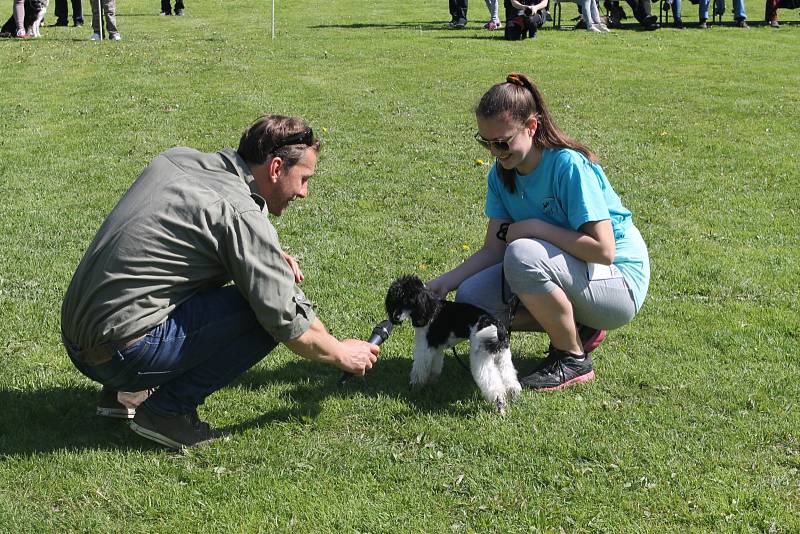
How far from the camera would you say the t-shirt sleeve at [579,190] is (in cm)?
412

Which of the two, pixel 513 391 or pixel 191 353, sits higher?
pixel 191 353

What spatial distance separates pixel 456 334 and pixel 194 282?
1.39 metres

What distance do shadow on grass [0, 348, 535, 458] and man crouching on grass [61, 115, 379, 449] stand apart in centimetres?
40

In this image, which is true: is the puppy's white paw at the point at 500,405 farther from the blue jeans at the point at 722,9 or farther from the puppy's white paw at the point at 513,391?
the blue jeans at the point at 722,9

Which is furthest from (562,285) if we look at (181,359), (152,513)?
(152,513)

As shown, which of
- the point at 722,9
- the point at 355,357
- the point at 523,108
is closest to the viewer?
the point at 355,357

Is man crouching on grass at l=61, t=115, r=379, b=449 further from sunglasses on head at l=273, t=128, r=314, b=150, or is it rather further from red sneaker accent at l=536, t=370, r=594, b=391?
red sneaker accent at l=536, t=370, r=594, b=391

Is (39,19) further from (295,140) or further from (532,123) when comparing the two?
(295,140)

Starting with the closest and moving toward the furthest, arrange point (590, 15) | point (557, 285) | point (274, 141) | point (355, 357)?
point (274, 141), point (355, 357), point (557, 285), point (590, 15)

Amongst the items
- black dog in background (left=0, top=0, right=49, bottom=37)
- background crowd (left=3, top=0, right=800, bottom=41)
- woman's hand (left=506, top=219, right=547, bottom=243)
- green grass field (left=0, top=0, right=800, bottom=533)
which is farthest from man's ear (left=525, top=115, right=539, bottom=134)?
black dog in background (left=0, top=0, right=49, bottom=37)

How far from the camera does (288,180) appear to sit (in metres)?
3.60

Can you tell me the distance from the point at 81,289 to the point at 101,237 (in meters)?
0.22

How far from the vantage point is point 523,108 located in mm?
4059

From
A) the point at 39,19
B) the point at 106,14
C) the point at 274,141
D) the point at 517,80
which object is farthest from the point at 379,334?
the point at 39,19
